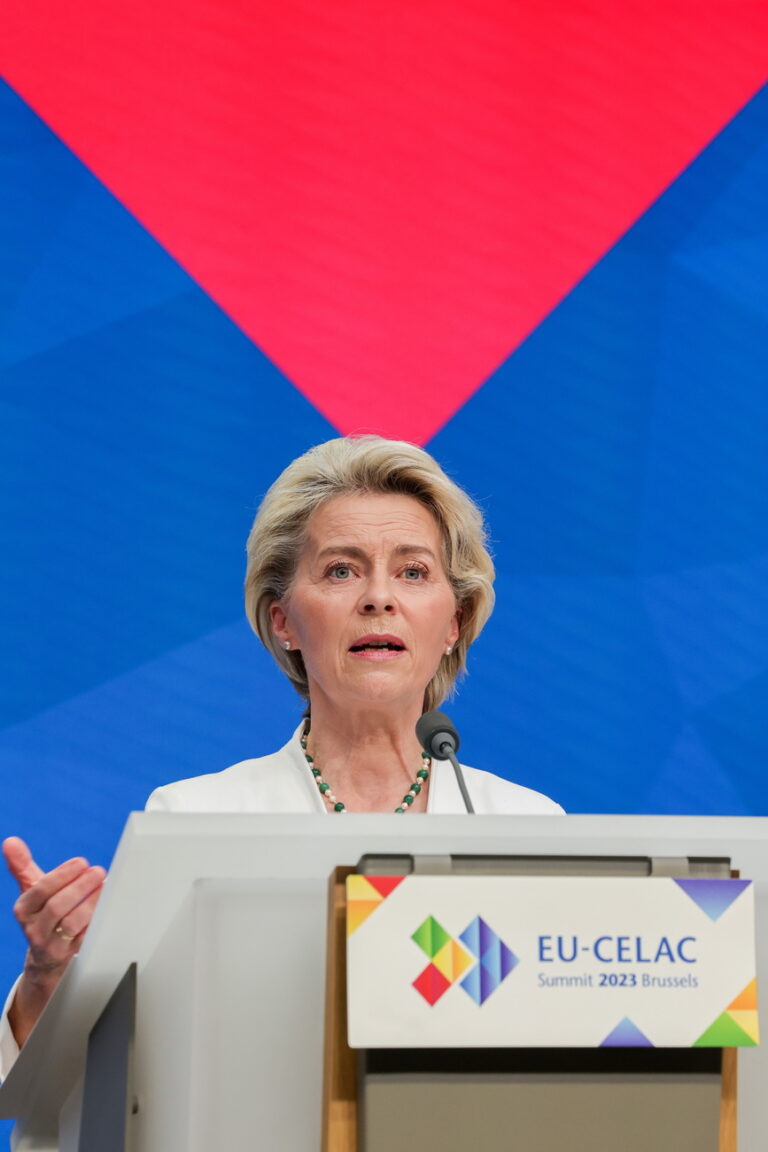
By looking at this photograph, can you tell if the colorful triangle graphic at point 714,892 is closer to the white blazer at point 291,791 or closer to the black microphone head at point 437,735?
the black microphone head at point 437,735

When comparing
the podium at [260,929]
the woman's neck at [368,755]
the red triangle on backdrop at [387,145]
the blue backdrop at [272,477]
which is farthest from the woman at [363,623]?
the podium at [260,929]

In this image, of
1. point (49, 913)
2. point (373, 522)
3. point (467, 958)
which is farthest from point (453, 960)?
point (373, 522)

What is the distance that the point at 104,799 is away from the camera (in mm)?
2658

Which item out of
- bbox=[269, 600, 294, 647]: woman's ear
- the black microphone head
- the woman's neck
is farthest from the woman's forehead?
the black microphone head

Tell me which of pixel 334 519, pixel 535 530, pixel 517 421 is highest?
pixel 517 421

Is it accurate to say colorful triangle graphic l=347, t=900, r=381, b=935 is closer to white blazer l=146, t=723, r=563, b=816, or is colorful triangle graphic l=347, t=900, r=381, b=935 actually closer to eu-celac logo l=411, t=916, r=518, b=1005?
eu-celac logo l=411, t=916, r=518, b=1005

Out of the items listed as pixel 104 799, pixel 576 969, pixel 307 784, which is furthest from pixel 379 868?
pixel 104 799

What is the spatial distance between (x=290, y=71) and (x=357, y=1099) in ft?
8.28

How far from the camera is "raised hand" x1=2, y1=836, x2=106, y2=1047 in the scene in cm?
114

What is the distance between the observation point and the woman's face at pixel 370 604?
6.78 feet

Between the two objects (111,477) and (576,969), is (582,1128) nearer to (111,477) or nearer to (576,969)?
(576,969)

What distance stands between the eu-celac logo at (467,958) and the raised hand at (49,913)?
319 mm

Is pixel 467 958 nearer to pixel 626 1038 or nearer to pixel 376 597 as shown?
pixel 626 1038

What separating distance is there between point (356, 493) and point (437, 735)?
713 mm
